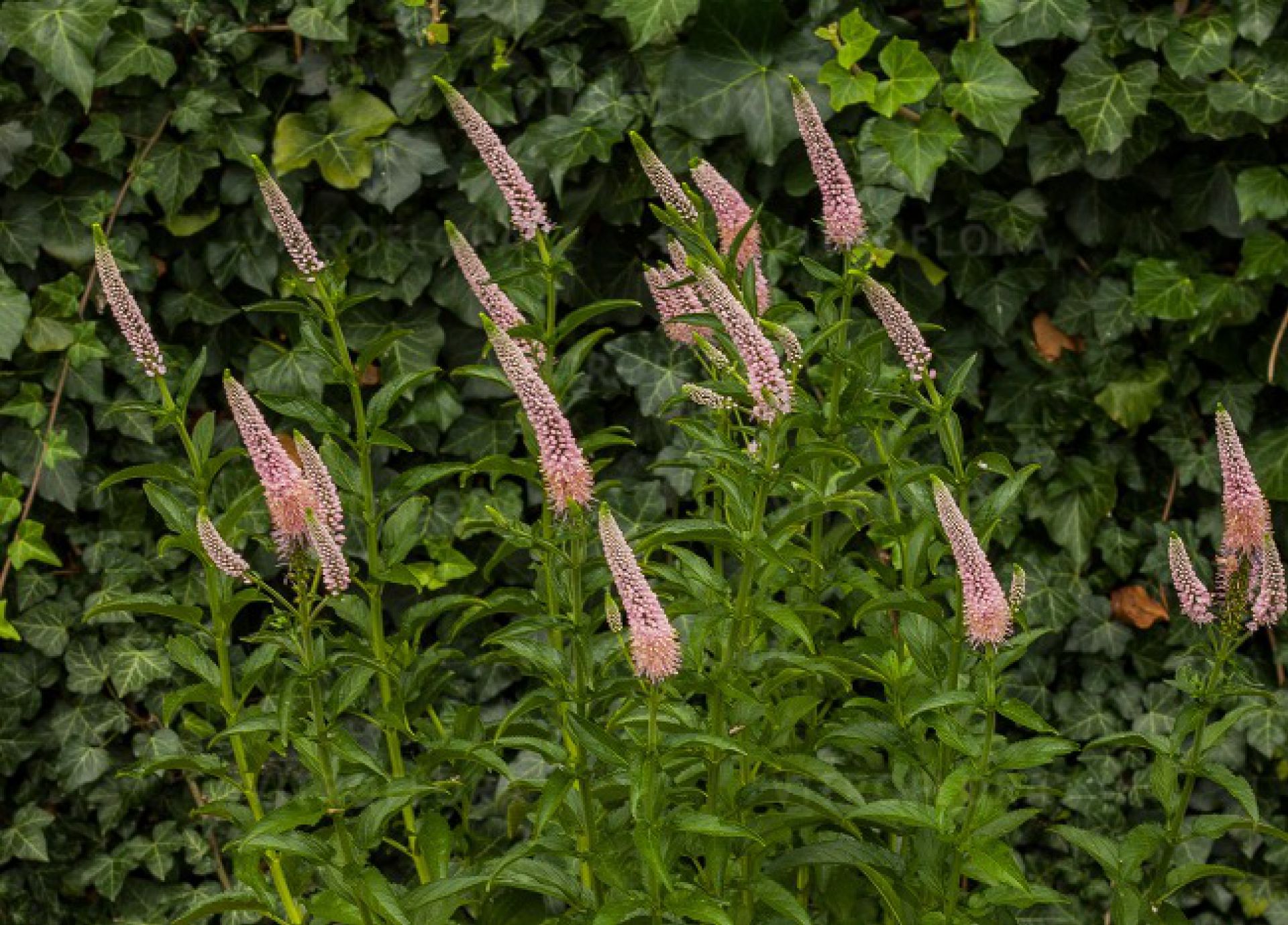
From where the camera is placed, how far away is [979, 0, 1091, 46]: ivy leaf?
14.0ft

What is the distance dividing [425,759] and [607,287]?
1.72 metres

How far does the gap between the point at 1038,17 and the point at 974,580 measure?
2131mm

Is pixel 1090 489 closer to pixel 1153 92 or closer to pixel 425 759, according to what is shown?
pixel 1153 92

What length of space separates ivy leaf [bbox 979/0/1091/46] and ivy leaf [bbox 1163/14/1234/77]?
22cm

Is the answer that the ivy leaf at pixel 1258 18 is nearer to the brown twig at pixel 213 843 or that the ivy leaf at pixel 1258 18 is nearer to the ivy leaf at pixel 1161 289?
the ivy leaf at pixel 1161 289

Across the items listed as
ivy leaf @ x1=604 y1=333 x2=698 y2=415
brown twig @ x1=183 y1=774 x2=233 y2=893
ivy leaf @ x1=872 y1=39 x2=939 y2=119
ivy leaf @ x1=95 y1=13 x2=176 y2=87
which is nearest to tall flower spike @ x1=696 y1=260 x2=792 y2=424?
ivy leaf @ x1=604 y1=333 x2=698 y2=415

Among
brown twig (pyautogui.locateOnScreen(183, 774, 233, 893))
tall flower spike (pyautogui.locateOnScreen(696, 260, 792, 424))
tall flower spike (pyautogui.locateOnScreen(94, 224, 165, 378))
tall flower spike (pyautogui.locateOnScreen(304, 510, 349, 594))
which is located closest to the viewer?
tall flower spike (pyautogui.locateOnScreen(696, 260, 792, 424))

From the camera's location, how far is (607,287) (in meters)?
4.54

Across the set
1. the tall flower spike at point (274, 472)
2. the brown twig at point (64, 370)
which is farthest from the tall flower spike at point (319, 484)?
the brown twig at point (64, 370)

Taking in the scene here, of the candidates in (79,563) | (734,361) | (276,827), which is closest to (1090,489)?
(734,361)

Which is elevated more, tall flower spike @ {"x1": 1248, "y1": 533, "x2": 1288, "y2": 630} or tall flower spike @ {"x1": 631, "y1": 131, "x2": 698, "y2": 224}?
tall flower spike @ {"x1": 631, "y1": 131, "x2": 698, "y2": 224}

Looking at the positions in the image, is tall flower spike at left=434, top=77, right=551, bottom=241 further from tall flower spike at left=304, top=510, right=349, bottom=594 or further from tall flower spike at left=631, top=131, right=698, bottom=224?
tall flower spike at left=304, top=510, right=349, bottom=594

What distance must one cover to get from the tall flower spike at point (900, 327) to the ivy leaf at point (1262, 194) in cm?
170

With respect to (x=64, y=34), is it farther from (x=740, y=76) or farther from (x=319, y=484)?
(x=319, y=484)
